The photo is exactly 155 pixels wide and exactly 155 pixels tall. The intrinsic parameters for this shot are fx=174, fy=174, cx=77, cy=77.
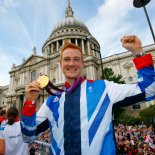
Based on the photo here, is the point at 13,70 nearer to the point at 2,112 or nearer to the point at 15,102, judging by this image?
the point at 15,102

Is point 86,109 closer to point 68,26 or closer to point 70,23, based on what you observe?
point 68,26

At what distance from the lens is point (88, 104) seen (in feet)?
6.06

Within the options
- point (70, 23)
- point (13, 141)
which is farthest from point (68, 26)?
point (13, 141)

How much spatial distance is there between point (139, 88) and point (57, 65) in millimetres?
43183

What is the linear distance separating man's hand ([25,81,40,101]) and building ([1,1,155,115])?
33.5 m

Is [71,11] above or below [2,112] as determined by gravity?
above

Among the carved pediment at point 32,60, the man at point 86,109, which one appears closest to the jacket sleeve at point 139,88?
the man at point 86,109

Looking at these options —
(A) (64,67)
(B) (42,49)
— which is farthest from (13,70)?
(A) (64,67)

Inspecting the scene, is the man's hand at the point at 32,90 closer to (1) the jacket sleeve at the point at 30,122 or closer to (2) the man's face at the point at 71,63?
(1) the jacket sleeve at the point at 30,122

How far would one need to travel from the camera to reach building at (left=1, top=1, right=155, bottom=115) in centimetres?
4181

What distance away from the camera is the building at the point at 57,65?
41.8 metres

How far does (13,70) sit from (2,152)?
53.3 m

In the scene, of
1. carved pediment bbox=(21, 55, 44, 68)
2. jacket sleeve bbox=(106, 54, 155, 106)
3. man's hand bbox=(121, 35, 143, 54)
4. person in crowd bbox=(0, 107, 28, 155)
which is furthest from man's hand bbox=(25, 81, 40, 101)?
carved pediment bbox=(21, 55, 44, 68)

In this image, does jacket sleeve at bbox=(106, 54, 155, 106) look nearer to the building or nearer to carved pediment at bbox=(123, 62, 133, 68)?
the building
